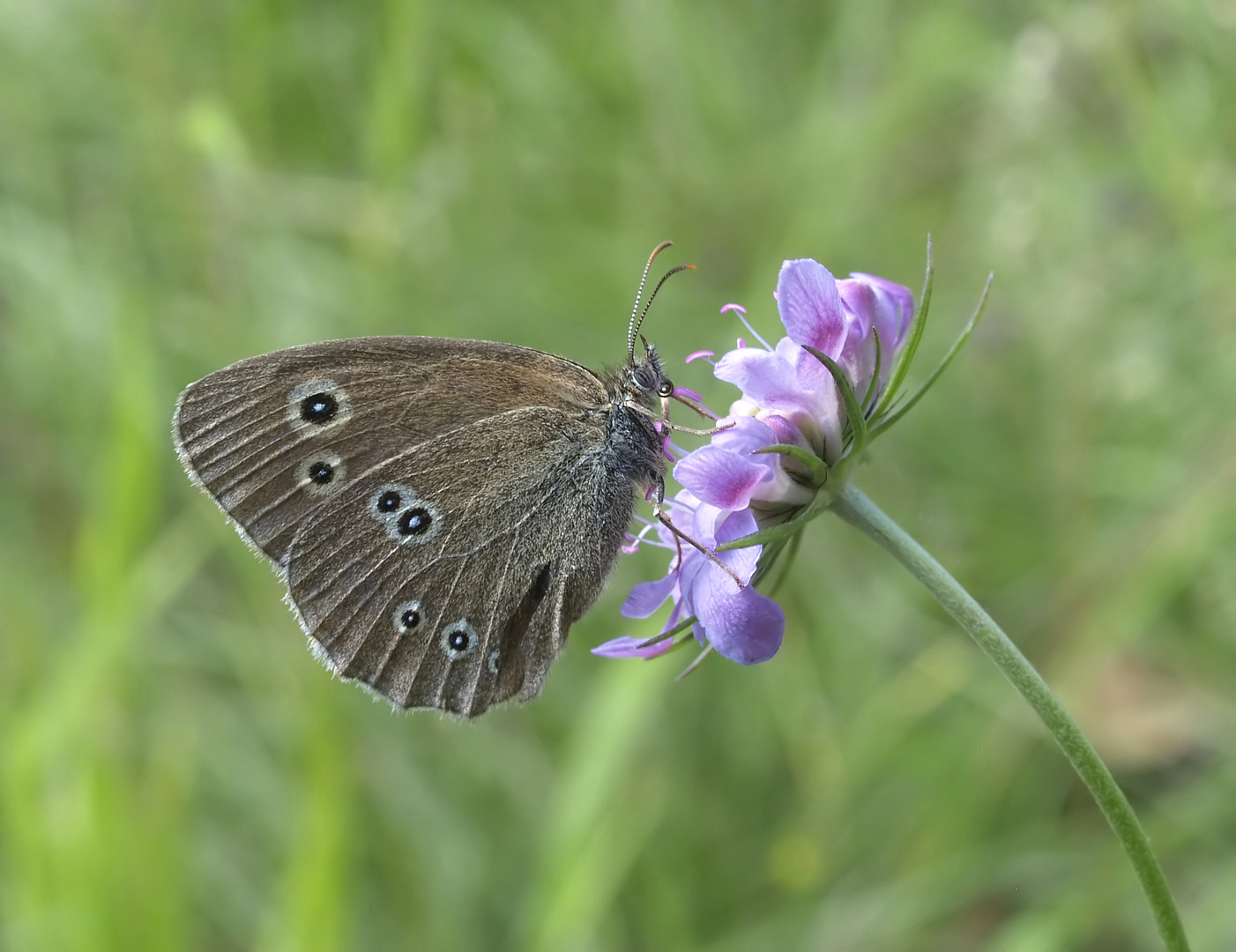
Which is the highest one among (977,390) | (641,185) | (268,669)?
(641,185)

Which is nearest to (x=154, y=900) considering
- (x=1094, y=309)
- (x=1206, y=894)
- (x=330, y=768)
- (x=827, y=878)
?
(x=330, y=768)

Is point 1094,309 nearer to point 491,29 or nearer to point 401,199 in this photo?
point 401,199

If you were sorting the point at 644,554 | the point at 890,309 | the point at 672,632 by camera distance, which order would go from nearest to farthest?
the point at 672,632
the point at 890,309
the point at 644,554

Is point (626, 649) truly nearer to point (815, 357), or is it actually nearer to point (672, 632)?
point (672, 632)

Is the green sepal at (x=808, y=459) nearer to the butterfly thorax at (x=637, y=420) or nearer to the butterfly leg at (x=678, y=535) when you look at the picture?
the butterfly leg at (x=678, y=535)

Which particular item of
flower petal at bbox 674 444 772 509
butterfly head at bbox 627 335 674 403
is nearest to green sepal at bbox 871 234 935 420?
flower petal at bbox 674 444 772 509

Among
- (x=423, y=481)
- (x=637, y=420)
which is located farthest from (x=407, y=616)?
(x=637, y=420)

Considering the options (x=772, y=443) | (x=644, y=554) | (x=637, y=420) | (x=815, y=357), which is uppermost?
(x=815, y=357)

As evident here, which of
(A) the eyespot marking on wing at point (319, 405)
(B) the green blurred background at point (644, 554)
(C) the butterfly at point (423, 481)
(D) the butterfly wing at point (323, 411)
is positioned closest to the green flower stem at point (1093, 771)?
(C) the butterfly at point (423, 481)
